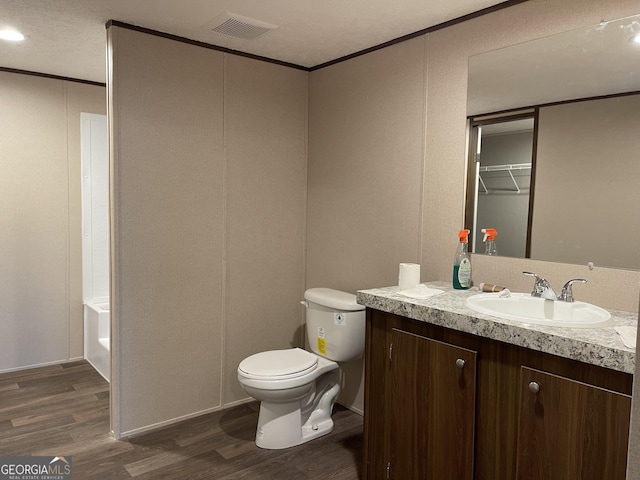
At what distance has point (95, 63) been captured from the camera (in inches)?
134

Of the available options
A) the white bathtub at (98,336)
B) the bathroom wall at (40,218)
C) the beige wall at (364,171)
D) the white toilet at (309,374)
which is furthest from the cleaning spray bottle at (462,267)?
the bathroom wall at (40,218)

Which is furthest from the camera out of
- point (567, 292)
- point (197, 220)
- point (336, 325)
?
point (197, 220)

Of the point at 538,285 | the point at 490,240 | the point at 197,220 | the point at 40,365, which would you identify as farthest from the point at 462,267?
the point at 40,365

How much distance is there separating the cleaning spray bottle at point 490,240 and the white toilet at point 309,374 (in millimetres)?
789

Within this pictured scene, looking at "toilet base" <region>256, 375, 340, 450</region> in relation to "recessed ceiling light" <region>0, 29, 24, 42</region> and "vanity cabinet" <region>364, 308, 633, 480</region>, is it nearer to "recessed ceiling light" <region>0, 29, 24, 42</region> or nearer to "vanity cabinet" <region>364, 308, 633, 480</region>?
"vanity cabinet" <region>364, 308, 633, 480</region>

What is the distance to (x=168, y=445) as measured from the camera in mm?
2709

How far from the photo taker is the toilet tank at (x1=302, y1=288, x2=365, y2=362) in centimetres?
279

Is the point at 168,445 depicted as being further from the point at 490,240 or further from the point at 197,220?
the point at 490,240

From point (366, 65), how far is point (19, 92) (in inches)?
104

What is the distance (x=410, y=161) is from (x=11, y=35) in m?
2.45

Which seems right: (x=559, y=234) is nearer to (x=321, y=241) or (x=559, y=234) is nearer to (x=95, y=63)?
(x=321, y=241)

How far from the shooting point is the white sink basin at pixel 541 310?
1.71 meters

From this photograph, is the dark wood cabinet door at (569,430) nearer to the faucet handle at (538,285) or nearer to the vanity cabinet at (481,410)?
the vanity cabinet at (481,410)

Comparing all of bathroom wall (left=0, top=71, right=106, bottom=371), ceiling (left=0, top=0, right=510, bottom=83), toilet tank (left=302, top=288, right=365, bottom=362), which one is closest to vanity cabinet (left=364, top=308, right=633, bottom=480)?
toilet tank (left=302, top=288, right=365, bottom=362)
